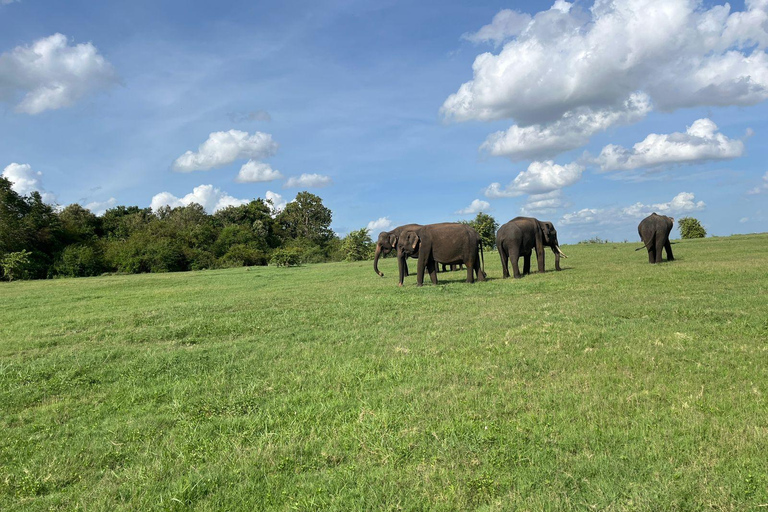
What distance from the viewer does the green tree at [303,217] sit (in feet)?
251

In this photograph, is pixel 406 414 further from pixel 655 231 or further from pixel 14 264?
pixel 14 264

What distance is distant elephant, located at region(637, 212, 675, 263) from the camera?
2134 centimetres

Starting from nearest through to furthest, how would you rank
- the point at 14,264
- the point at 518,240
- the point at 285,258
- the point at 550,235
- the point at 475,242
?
the point at 475,242 < the point at 518,240 < the point at 550,235 < the point at 14,264 < the point at 285,258

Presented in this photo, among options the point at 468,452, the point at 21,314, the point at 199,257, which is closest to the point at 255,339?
the point at 468,452

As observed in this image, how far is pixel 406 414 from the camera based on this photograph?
18.5ft

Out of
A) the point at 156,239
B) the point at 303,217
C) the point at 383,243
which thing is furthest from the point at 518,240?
the point at 303,217

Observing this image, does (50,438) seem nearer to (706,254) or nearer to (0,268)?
(706,254)

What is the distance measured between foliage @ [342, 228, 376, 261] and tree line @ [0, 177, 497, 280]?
0.40ft

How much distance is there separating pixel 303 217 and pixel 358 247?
23.1m

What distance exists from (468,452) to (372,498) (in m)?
1.12

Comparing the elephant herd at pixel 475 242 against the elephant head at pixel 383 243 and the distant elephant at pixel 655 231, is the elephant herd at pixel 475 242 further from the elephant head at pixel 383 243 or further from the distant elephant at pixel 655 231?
the elephant head at pixel 383 243

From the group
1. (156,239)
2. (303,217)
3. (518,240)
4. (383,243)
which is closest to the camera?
(518,240)

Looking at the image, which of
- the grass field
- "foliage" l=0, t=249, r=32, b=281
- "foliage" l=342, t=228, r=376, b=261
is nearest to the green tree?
"foliage" l=342, t=228, r=376, b=261

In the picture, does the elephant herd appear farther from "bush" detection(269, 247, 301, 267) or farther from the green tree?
the green tree
